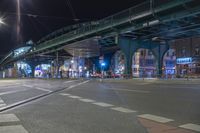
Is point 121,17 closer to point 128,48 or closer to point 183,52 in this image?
point 128,48

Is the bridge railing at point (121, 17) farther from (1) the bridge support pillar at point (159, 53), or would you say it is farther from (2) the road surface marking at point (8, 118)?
(2) the road surface marking at point (8, 118)

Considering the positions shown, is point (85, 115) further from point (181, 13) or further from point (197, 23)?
point (197, 23)

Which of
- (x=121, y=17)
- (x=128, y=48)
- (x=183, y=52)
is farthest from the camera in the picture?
(x=183, y=52)

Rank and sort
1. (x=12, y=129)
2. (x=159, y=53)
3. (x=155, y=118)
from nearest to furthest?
(x=12, y=129) → (x=155, y=118) → (x=159, y=53)

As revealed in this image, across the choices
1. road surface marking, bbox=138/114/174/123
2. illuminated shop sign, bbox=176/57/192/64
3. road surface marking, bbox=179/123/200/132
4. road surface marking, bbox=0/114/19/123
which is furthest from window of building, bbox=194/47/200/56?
road surface marking, bbox=0/114/19/123

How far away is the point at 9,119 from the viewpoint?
8.73 metres

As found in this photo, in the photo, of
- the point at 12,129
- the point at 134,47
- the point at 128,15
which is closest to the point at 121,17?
the point at 128,15

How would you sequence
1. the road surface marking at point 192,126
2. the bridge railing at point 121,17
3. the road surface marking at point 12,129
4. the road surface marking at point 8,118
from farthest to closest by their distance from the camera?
the bridge railing at point 121,17
the road surface marking at point 8,118
the road surface marking at point 192,126
the road surface marking at point 12,129

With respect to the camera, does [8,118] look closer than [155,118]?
No

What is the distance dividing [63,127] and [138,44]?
46235mm

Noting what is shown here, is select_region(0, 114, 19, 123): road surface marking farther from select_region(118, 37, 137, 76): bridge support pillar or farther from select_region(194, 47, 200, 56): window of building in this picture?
select_region(194, 47, 200, 56): window of building

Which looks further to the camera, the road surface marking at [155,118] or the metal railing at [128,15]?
the metal railing at [128,15]

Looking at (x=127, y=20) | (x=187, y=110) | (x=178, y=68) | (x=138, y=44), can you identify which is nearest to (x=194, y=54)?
(x=178, y=68)

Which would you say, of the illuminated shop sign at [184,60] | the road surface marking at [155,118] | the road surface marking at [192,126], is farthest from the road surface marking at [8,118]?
the illuminated shop sign at [184,60]
